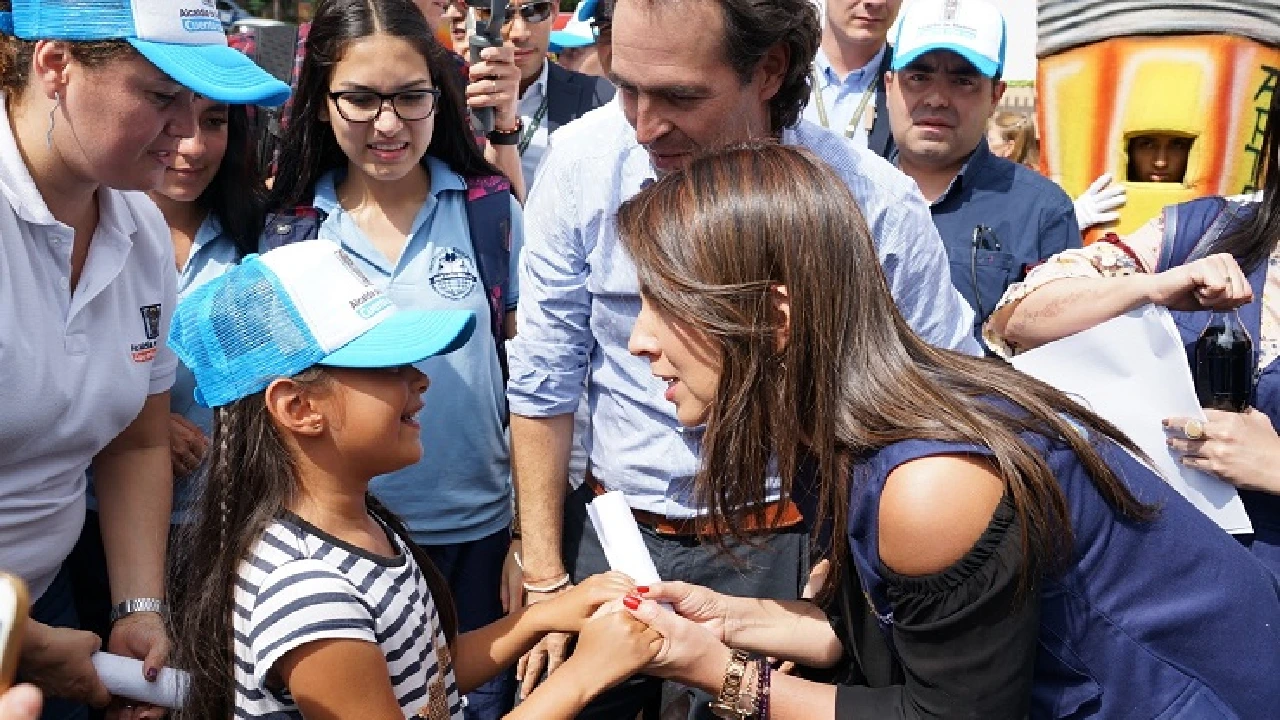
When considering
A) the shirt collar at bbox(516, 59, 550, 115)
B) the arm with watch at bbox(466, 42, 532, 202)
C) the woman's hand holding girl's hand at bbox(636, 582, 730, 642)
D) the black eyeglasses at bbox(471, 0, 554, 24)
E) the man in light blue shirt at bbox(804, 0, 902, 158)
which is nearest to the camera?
the woman's hand holding girl's hand at bbox(636, 582, 730, 642)

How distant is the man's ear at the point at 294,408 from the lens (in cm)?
219

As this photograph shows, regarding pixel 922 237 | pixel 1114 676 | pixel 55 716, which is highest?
pixel 922 237

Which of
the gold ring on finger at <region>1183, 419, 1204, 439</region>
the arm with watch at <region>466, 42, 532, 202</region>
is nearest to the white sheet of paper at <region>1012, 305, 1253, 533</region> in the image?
the gold ring on finger at <region>1183, 419, 1204, 439</region>

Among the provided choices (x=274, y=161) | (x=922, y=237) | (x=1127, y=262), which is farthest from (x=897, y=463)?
(x=274, y=161)

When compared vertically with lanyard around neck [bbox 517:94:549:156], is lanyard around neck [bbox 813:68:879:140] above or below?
above

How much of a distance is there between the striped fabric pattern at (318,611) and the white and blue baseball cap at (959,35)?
2537mm

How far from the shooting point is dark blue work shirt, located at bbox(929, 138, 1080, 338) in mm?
3846

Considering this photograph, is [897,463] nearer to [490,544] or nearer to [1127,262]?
[1127,262]

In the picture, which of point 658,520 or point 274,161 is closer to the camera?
point 658,520

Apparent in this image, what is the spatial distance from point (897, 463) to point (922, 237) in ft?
3.32

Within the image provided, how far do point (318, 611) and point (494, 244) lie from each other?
1.63 meters

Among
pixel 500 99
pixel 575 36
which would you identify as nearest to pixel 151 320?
pixel 500 99

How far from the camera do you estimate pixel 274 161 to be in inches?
156

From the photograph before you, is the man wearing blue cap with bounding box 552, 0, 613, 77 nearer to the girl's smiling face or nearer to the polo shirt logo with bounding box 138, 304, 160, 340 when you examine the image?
the polo shirt logo with bounding box 138, 304, 160, 340
